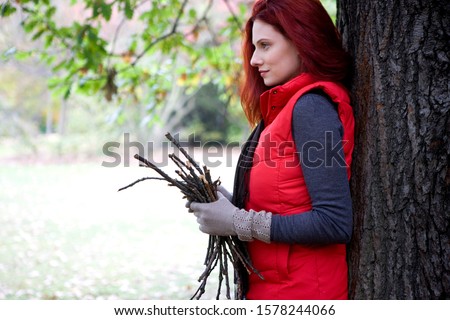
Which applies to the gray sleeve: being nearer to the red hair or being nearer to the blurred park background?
the red hair

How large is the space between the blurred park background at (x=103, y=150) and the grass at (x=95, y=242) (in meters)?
0.02

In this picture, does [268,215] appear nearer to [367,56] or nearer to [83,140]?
[367,56]

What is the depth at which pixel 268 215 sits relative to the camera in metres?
1.76

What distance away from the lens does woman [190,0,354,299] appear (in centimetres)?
169

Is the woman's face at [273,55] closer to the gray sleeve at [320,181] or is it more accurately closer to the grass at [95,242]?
the gray sleeve at [320,181]

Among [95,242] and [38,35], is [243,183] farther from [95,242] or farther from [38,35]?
[95,242]

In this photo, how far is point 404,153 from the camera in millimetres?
1761

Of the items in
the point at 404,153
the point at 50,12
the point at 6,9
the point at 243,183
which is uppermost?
the point at 50,12

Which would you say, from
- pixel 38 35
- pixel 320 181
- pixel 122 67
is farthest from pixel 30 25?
pixel 320 181

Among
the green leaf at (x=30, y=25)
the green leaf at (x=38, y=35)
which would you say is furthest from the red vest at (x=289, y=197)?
the green leaf at (x=30, y=25)

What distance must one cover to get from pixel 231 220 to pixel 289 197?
22 cm

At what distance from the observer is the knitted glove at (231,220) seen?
175cm
